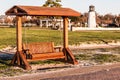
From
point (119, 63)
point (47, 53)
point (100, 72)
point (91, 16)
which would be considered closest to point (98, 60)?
point (119, 63)

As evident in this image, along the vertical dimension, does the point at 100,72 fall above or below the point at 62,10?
below

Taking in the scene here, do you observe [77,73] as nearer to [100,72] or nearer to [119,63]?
[100,72]

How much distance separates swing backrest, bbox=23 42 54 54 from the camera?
1540 cm

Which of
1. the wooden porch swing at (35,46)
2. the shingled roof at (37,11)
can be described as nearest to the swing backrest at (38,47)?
the wooden porch swing at (35,46)

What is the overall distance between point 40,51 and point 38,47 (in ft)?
0.69

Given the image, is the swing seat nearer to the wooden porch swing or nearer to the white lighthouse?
the wooden porch swing

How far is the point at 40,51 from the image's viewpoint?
15781mm

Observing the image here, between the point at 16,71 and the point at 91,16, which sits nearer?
the point at 16,71

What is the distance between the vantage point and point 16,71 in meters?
14.0

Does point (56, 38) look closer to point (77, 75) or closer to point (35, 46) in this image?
point (35, 46)

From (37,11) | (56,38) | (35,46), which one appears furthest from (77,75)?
(56,38)

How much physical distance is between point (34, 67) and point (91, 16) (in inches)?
2743

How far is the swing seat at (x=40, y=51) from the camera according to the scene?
15.1m

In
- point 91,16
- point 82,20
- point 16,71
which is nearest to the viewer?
point 16,71
